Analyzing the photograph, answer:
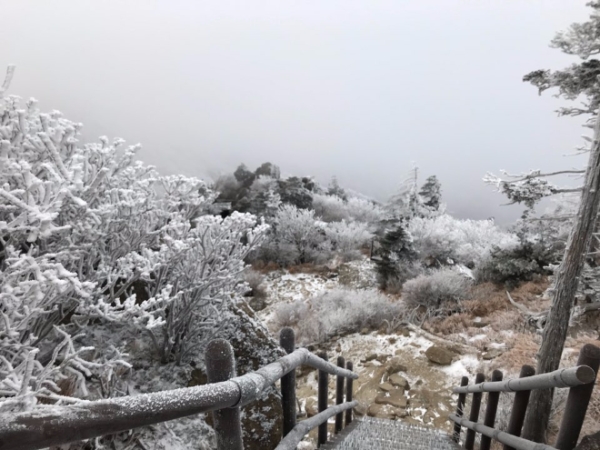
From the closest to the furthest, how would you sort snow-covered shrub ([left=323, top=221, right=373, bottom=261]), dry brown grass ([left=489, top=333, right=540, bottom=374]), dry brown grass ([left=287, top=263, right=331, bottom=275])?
dry brown grass ([left=489, top=333, right=540, bottom=374]) < dry brown grass ([left=287, top=263, right=331, bottom=275]) < snow-covered shrub ([left=323, top=221, right=373, bottom=261])

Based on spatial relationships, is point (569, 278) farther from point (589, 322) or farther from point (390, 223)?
point (390, 223)

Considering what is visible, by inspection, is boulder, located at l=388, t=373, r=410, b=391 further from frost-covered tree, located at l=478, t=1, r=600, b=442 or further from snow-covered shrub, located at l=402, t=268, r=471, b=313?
snow-covered shrub, located at l=402, t=268, r=471, b=313

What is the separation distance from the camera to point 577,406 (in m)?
1.94

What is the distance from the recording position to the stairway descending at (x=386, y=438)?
147 inches

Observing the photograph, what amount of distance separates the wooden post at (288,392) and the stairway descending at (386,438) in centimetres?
135

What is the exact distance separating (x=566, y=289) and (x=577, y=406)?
119 inches

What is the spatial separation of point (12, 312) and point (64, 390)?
4.24 ft

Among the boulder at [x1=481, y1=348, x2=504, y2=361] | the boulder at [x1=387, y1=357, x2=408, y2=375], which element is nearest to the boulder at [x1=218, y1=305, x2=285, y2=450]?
the boulder at [x1=387, y1=357, x2=408, y2=375]

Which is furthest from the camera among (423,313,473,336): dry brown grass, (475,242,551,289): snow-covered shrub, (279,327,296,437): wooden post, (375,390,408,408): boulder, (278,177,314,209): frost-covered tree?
(278,177,314,209): frost-covered tree

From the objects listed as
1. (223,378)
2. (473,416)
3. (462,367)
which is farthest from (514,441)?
(462,367)

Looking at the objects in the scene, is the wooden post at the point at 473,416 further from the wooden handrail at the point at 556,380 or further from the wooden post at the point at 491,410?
the wooden handrail at the point at 556,380

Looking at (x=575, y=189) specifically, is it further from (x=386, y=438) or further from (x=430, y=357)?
(x=430, y=357)

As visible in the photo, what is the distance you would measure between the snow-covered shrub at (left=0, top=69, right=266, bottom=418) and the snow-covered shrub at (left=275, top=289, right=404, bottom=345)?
480 cm

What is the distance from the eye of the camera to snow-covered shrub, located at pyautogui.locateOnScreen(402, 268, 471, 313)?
1075 cm
